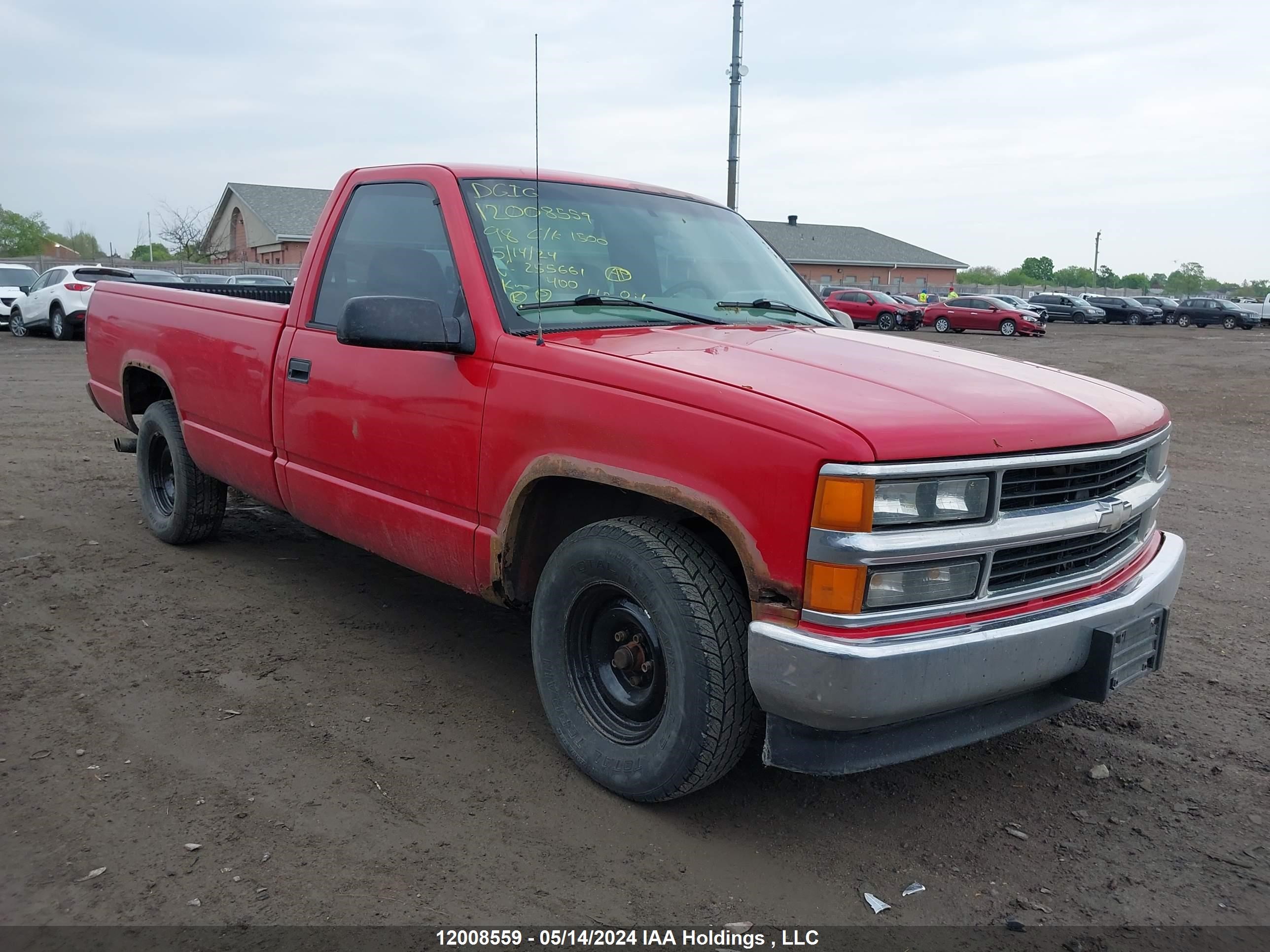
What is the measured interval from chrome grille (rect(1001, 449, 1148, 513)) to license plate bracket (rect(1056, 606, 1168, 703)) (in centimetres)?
38

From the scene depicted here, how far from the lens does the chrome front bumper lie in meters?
2.48

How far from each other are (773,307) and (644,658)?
5.63ft

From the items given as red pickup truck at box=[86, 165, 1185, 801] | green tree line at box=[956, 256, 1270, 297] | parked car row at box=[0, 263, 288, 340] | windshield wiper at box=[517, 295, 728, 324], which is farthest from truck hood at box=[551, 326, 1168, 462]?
green tree line at box=[956, 256, 1270, 297]

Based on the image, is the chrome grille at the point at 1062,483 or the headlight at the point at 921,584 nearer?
the headlight at the point at 921,584

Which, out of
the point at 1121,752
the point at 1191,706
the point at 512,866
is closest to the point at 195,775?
the point at 512,866

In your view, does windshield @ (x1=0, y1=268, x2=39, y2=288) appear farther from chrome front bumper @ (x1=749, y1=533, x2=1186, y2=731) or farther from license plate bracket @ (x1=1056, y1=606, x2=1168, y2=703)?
license plate bracket @ (x1=1056, y1=606, x2=1168, y2=703)

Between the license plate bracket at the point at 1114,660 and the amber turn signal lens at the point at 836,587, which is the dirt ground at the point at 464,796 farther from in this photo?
the amber turn signal lens at the point at 836,587

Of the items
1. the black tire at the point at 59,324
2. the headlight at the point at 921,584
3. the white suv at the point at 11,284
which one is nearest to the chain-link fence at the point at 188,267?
the white suv at the point at 11,284

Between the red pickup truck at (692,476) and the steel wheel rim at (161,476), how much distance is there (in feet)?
4.91

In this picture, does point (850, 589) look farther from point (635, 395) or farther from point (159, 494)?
point (159, 494)

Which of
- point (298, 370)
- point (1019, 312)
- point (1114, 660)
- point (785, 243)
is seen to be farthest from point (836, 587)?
point (785, 243)

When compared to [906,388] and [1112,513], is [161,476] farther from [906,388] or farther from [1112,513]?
[1112,513]

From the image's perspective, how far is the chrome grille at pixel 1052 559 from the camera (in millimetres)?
2721

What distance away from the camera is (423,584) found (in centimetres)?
521
